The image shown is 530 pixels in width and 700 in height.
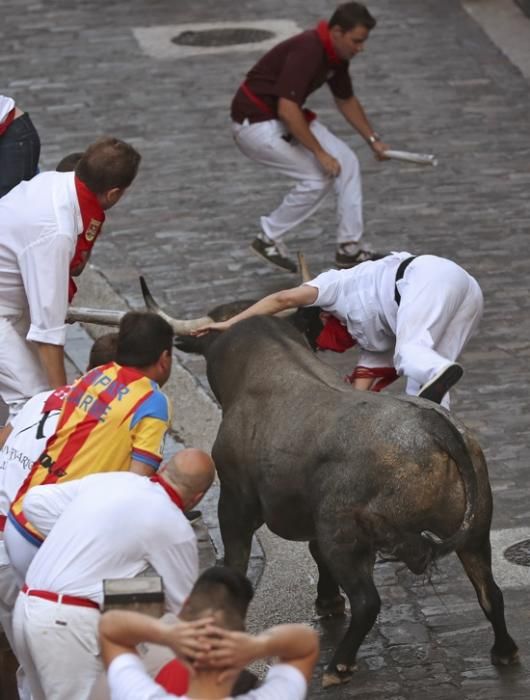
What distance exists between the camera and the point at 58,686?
594 cm

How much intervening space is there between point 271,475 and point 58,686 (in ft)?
6.73

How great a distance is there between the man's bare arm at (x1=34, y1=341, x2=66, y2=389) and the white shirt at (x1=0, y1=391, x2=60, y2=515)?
1132mm

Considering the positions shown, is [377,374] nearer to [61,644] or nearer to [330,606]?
[330,606]

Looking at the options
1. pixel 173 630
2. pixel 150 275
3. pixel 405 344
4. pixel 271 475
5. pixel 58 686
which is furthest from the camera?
pixel 150 275

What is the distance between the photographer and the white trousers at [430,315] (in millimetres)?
8258

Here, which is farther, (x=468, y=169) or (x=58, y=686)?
(x=468, y=169)

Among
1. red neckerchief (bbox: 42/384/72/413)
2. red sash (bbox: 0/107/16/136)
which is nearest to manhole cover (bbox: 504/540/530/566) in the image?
red neckerchief (bbox: 42/384/72/413)

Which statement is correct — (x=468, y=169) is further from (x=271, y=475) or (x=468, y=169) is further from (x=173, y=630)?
(x=173, y=630)

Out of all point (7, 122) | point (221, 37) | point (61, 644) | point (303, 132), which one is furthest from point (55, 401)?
point (221, 37)

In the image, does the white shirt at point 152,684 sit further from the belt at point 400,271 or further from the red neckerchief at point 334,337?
the red neckerchief at point 334,337

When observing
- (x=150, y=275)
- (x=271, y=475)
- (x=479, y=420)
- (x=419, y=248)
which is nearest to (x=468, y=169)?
(x=419, y=248)

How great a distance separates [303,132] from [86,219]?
17.3 ft

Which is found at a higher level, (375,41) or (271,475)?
(271,475)

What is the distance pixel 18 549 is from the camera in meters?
6.53
